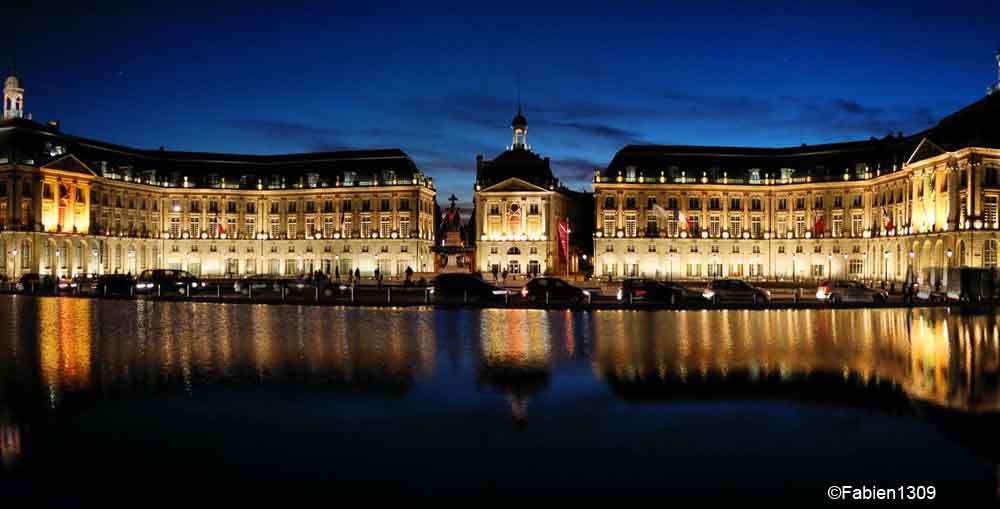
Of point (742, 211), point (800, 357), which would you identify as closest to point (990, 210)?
point (742, 211)

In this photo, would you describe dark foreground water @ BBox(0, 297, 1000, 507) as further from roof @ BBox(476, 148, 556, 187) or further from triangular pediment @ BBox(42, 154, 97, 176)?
roof @ BBox(476, 148, 556, 187)

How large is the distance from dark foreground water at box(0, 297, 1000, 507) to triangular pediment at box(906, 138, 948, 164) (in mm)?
55249

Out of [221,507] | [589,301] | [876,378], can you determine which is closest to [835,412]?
[876,378]

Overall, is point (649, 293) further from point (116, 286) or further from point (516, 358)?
point (116, 286)

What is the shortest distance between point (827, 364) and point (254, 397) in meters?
13.9

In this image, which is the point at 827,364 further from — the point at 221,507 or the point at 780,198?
the point at 780,198

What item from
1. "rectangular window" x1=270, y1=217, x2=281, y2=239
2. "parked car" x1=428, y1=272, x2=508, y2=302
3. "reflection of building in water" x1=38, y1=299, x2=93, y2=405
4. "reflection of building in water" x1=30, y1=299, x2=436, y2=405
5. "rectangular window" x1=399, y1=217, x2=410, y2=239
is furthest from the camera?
"rectangular window" x1=270, y1=217, x2=281, y2=239

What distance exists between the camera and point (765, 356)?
21.5m

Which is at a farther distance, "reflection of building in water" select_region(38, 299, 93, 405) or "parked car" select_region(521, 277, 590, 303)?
"parked car" select_region(521, 277, 590, 303)

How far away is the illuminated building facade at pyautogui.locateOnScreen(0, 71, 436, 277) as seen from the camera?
329 ft

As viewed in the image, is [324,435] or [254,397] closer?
[324,435]

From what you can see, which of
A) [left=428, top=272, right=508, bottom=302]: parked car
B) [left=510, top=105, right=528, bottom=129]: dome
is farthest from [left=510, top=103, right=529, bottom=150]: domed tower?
[left=428, top=272, right=508, bottom=302]: parked car

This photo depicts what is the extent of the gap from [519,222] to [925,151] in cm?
4464

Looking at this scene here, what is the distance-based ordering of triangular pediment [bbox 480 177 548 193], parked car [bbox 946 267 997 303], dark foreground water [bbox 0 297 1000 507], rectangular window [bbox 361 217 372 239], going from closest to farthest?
1. dark foreground water [bbox 0 297 1000 507]
2. parked car [bbox 946 267 997 303]
3. triangular pediment [bbox 480 177 548 193]
4. rectangular window [bbox 361 217 372 239]
